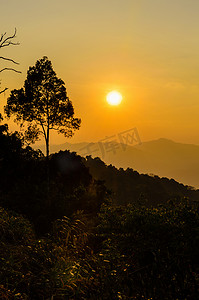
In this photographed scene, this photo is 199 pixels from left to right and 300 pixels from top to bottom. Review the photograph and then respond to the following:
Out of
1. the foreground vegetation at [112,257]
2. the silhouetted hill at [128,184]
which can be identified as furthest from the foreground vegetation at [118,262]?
the silhouetted hill at [128,184]

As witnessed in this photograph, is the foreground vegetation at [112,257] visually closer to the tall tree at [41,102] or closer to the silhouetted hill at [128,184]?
the tall tree at [41,102]

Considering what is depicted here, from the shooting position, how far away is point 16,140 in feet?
115

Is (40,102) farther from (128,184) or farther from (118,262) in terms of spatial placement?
(128,184)

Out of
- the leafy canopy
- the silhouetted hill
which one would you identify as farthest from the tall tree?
the silhouetted hill

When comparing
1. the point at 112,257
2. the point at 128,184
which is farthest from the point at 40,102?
the point at 128,184

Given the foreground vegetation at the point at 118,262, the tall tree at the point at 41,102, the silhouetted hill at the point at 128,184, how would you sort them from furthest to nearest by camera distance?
the silhouetted hill at the point at 128,184
the tall tree at the point at 41,102
the foreground vegetation at the point at 118,262

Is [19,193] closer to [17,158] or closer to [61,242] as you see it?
[17,158]

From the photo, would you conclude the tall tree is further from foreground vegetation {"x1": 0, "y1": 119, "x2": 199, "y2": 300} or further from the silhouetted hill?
the silhouetted hill

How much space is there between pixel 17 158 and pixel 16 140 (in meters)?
1.88

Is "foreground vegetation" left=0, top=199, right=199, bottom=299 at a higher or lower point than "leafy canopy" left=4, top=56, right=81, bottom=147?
lower

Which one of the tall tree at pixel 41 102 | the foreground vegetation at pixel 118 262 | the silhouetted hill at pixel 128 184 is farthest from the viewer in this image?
the silhouetted hill at pixel 128 184

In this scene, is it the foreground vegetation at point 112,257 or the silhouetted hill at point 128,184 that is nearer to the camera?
the foreground vegetation at point 112,257

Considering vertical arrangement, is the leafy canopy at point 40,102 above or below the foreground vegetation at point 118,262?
above

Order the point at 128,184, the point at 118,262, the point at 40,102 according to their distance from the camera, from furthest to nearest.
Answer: the point at 128,184 < the point at 40,102 < the point at 118,262
